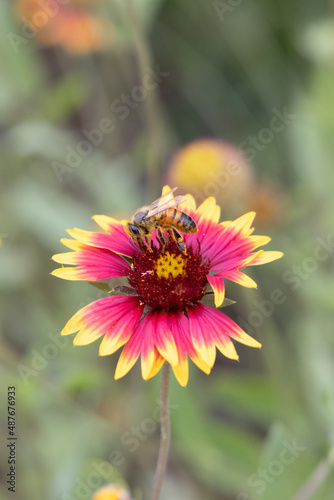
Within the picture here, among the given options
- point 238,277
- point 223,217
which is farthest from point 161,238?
point 223,217

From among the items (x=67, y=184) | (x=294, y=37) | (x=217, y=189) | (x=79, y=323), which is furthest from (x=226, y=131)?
(x=79, y=323)

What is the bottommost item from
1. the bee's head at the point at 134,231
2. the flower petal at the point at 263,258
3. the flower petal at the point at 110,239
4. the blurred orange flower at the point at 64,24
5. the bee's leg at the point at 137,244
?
the flower petal at the point at 110,239

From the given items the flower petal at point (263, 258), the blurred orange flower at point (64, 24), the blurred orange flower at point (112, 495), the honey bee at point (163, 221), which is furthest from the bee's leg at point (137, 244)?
the blurred orange flower at point (64, 24)

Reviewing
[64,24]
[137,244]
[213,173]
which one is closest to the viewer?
[137,244]

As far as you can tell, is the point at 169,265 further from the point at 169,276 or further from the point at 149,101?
the point at 149,101

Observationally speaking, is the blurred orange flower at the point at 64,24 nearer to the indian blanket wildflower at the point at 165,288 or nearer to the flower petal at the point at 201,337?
the indian blanket wildflower at the point at 165,288

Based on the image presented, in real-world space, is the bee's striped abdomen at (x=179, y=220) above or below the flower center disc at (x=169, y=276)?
above
